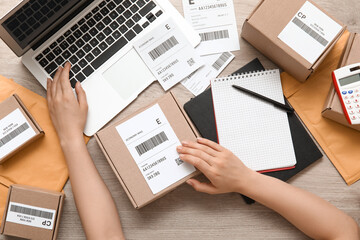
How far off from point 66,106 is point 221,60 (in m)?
0.43

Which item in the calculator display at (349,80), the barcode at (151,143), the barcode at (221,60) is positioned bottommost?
the calculator display at (349,80)

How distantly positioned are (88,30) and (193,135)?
40 centimetres

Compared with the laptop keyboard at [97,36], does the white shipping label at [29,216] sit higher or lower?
lower

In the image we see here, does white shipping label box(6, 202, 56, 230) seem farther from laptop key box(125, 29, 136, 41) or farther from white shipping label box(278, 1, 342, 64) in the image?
white shipping label box(278, 1, 342, 64)

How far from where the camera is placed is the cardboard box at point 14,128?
2.70 feet

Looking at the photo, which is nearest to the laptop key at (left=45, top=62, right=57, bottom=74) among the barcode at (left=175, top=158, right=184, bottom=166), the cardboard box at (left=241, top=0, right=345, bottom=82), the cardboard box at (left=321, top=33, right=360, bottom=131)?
the barcode at (left=175, top=158, right=184, bottom=166)

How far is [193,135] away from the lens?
82 centimetres

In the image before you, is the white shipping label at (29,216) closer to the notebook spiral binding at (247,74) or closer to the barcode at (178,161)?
the barcode at (178,161)

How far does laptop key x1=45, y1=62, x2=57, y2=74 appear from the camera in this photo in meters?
0.87

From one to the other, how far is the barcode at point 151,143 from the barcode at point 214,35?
296 millimetres

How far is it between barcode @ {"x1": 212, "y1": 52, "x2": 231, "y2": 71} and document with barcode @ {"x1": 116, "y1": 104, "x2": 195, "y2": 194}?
8.0 inches

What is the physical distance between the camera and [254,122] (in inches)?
34.1

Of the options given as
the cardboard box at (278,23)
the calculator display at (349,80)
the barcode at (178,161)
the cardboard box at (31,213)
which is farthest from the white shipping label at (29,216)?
the calculator display at (349,80)

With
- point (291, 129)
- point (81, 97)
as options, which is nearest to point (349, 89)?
point (291, 129)
